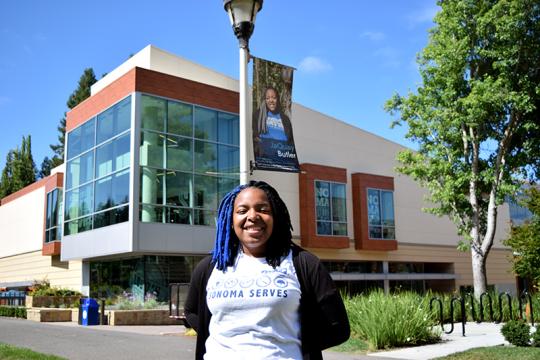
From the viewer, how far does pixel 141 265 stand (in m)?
23.5

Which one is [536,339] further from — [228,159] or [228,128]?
[228,128]

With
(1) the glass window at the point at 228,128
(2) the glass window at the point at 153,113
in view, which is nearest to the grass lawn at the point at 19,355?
(2) the glass window at the point at 153,113

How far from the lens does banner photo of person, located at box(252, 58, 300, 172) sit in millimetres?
12789

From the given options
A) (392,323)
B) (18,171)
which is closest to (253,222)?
(392,323)

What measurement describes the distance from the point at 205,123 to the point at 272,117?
37.8 feet

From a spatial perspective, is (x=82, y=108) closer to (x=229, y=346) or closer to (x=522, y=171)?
(x=522, y=171)

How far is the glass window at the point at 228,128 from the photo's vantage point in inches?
970

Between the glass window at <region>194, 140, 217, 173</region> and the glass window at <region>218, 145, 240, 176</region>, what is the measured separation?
27 cm

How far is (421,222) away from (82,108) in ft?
71.1

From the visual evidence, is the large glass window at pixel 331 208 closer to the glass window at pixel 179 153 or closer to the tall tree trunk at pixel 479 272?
the glass window at pixel 179 153

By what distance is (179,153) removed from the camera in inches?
911

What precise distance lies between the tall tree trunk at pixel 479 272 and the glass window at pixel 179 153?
11368 millimetres

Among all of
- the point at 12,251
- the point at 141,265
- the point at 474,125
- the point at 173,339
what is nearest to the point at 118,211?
the point at 141,265

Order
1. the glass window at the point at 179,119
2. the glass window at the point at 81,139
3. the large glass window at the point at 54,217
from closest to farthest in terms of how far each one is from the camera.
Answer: the glass window at the point at 179,119, the glass window at the point at 81,139, the large glass window at the point at 54,217
